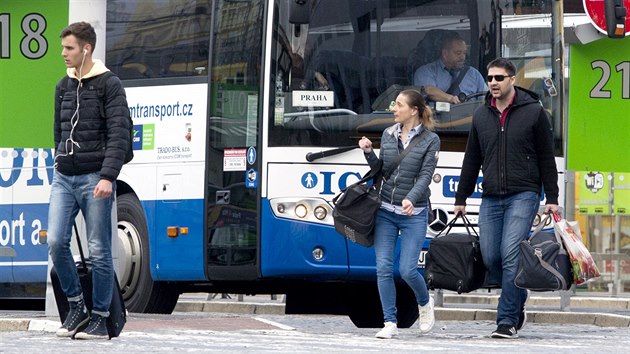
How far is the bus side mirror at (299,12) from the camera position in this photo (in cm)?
1341

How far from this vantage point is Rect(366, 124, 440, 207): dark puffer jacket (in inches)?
471

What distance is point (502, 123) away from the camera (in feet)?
39.7

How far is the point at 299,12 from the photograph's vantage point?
13414 millimetres

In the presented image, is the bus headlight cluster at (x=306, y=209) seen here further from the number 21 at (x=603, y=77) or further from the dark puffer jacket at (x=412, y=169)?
the number 21 at (x=603, y=77)

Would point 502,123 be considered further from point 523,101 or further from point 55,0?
point 55,0

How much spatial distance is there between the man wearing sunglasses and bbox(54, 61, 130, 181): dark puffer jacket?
3.50m

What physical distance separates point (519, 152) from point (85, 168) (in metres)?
2.94

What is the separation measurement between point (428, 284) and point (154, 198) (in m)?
3.20

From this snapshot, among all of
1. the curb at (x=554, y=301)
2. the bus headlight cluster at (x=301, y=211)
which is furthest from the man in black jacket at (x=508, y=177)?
the curb at (x=554, y=301)

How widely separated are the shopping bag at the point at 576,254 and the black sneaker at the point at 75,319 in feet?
10.5

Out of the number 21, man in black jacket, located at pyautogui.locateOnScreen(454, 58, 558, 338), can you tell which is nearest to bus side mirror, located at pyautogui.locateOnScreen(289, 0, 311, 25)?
man in black jacket, located at pyautogui.locateOnScreen(454, 58, 558, 338)

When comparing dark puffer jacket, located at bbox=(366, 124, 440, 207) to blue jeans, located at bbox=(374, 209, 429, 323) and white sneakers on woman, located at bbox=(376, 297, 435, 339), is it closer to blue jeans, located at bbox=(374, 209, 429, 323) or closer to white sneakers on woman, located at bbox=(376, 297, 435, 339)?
blue jeans, located at bbox=(374, 209, 429, 323)

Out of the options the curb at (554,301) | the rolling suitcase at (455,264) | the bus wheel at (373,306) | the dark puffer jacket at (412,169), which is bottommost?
the curb at (554,301)

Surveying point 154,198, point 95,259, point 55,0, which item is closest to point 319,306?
point 154,198
